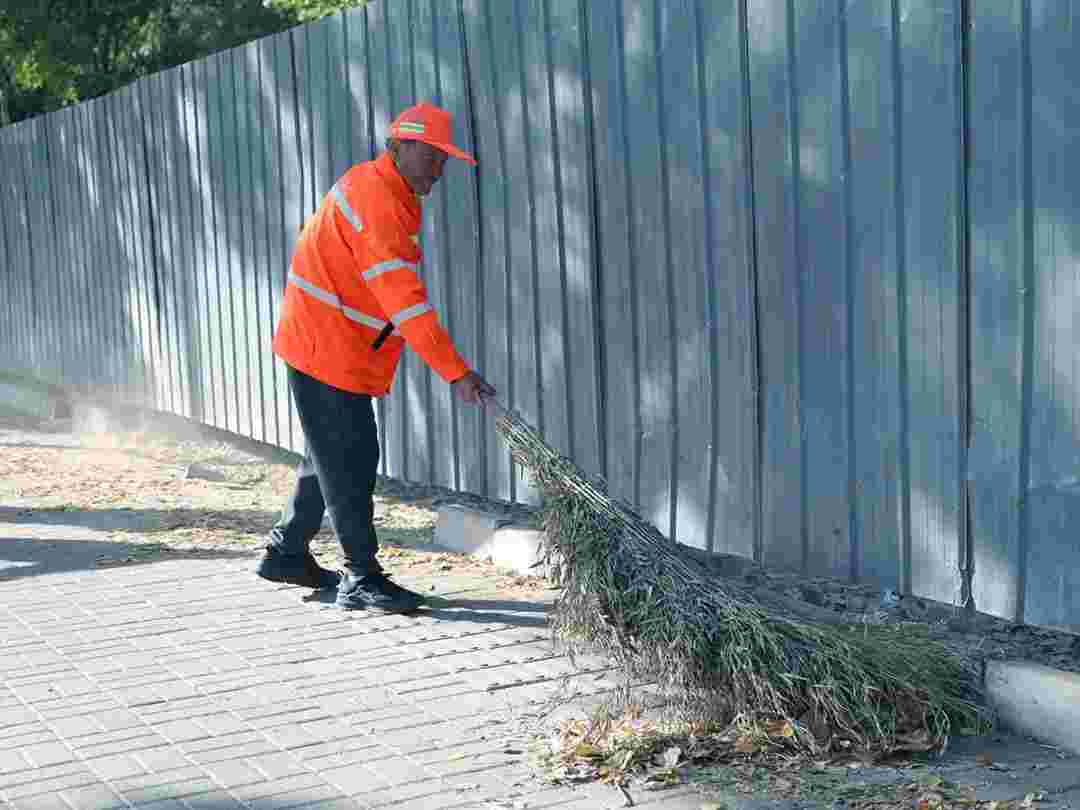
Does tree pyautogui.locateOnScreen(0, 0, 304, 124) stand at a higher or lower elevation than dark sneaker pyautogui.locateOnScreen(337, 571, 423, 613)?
higher

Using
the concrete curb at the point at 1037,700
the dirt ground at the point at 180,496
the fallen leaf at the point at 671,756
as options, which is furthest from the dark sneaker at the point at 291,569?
the concrete curb at the point at 1037,700

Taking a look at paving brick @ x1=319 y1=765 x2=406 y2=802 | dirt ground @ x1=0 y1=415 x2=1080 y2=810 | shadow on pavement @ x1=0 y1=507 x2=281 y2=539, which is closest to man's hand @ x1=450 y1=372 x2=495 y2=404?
dirt ground @ x1=0 y1=415 x2=1080 y2=810

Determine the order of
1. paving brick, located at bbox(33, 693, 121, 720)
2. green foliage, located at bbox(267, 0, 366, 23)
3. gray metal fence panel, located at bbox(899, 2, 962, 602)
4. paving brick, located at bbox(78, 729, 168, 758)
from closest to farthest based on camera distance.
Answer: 1. paving brick, located at bbox(78, 729, 168, 758)
2. gray metal fence panel, located at bbox(899, 2, 962, 602)
3. paving brick, located at bbox(33, 693, 121, 720)
4. green foliage, located at bbox(267, 0, 366, 23)

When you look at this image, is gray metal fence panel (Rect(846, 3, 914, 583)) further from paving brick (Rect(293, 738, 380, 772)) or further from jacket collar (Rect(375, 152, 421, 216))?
paving brick (Rect(293, 738, 380, 772))

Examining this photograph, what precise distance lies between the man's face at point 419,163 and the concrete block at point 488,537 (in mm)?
1723

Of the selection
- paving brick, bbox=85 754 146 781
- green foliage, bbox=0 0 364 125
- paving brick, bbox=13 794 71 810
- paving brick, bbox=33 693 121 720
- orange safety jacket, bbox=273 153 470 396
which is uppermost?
green foliage, bbox=0 0 364 125

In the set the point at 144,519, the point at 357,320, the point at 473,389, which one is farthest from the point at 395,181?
the point at 144,519

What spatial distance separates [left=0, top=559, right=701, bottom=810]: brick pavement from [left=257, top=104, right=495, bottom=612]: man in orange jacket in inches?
16.8

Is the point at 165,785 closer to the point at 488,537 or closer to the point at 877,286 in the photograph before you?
the point at 877,286

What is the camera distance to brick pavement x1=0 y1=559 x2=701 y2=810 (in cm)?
442

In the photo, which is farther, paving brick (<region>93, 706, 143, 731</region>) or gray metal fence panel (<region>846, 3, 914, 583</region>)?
gray metal fence panel (<region>846, 3, 914, 583</region>)

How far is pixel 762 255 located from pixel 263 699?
2.41 m

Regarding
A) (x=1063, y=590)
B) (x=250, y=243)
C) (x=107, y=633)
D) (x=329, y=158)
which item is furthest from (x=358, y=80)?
(x=1063, y=590)

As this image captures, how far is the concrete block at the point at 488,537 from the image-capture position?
7090mm
